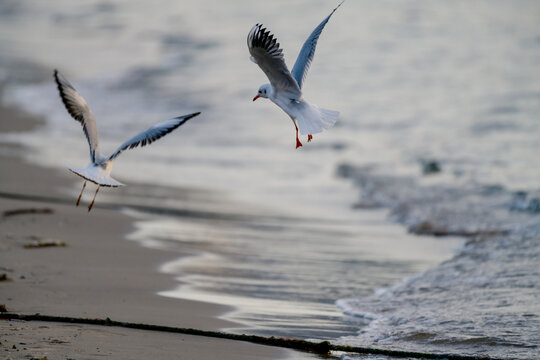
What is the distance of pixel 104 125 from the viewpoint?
1820 centimetres

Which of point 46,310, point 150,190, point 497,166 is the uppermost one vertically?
point 497,166

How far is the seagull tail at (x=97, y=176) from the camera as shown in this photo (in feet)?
19.6

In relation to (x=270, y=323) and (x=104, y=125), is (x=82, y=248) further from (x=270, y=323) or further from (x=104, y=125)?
(x=104, y=125)

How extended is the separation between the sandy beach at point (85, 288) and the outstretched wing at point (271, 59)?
5.79 feet

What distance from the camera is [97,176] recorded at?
6.08 metres

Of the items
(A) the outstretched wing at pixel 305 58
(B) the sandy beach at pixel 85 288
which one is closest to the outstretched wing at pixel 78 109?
(B) the sandy beach at pixel 85 288

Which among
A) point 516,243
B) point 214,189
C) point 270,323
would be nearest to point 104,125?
point 214,189

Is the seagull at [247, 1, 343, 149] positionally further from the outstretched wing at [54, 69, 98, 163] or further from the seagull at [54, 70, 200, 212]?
the outstretched wing at [54, 69, 98, 163]

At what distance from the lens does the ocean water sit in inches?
257

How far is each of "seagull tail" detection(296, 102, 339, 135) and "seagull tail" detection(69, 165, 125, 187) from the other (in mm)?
1455

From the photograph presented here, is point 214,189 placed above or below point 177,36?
below

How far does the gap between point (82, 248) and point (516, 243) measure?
4.02m

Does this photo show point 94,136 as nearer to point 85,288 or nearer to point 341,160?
point 85,288

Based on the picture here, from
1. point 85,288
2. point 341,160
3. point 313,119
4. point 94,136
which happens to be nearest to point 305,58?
point 313,119
